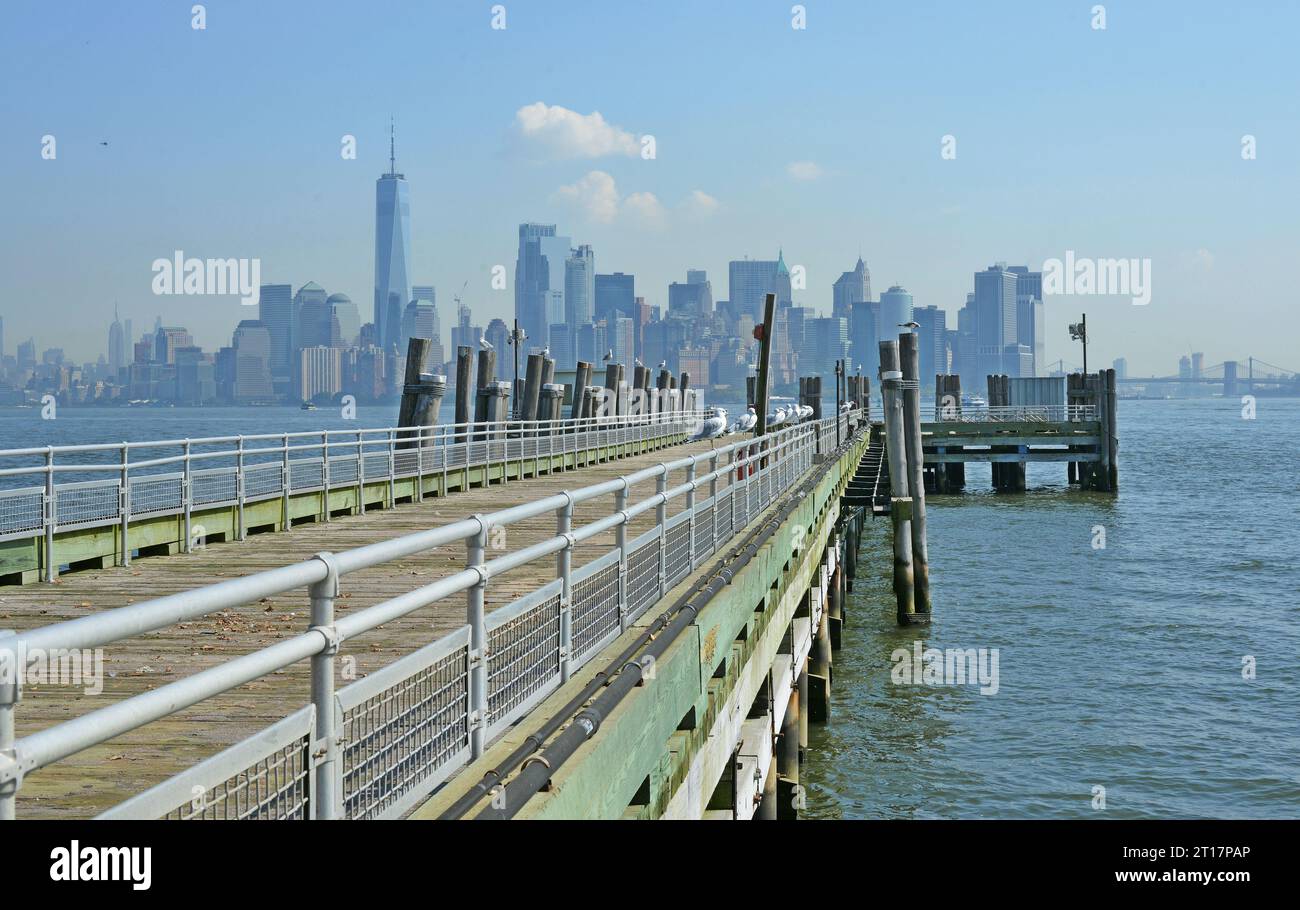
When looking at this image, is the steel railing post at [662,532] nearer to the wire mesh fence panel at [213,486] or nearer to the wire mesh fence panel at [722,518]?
the wire mesh fence panel at [722,518]

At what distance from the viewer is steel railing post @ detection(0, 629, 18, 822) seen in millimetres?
2762

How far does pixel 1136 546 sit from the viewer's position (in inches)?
1881

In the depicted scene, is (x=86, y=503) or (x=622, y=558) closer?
(x=622, y=558)

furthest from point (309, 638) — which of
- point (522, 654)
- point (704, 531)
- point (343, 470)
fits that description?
point (343, 470)

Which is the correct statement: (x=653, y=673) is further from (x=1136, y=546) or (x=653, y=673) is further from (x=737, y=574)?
(x=1136, y=546)

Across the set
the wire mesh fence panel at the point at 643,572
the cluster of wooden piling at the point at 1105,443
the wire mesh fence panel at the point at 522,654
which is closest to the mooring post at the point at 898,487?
the wire mesh fence panel at the point at 643,572

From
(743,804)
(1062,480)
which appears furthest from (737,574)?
(1062,480)

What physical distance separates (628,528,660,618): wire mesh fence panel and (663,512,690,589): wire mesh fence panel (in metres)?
0.14

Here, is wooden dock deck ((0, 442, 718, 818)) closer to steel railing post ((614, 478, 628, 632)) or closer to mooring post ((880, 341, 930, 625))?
steel railing post ((614, 478, 628, 632))

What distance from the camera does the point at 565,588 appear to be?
285 inches

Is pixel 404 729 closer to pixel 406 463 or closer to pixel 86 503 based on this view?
pixel 86 503

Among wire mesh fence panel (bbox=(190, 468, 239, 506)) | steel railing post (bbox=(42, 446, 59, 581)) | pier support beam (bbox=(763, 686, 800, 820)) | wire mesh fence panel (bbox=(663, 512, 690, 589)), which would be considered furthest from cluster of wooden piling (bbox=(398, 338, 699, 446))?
wire mesh fence panel (bbox=(663, 512, 690, 589))

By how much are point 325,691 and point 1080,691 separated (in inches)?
830

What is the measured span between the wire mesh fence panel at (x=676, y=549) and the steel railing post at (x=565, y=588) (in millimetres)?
→ 2841
